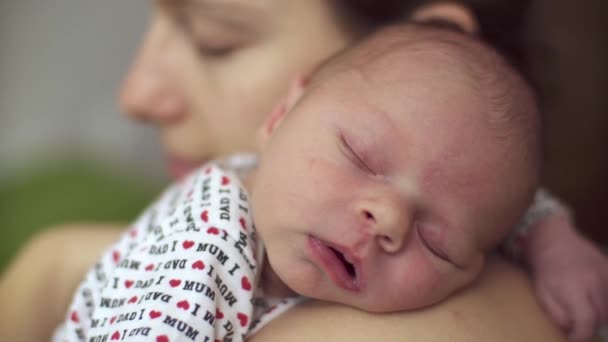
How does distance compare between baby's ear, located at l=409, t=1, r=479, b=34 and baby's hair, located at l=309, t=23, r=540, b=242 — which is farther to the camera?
baby's ear, located at l=409, t=1, r=479, b=34

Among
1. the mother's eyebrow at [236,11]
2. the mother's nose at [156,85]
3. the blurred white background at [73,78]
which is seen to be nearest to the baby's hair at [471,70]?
the mother's eyebrow at [236,11]

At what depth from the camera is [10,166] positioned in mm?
1911

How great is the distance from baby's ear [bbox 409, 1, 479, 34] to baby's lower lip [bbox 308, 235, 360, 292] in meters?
0.52

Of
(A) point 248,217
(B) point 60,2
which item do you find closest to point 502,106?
(A) point 248,217

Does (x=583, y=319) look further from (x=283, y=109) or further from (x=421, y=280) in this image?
(x=283, y=109)

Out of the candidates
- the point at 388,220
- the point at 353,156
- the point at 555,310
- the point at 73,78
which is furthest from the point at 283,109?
the point at 73,78

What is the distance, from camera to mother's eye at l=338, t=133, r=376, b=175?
88 centimetres

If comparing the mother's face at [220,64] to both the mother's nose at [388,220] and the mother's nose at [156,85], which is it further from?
the mother's nose at [388,220]

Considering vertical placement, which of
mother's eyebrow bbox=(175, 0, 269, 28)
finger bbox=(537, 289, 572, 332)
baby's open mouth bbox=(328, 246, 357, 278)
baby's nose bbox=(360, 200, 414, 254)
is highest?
mother's eyebrow bbox=(175, 0, 269, 28)

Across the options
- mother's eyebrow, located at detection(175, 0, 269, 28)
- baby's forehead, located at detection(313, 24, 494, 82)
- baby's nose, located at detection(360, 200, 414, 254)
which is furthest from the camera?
mother's eyebrow, located at detection(175, 0, 269, 28)

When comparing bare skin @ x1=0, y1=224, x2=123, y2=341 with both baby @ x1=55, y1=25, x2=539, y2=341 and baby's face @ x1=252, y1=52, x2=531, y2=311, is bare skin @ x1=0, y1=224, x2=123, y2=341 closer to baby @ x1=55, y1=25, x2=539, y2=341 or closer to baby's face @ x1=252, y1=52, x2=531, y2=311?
baby @ x1=55, y1=25, x2=539, y2=341

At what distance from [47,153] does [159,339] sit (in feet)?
4.52

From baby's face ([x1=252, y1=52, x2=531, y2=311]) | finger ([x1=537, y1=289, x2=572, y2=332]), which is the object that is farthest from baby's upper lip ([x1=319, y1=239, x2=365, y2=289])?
finger ([x1=537, y1=289, x2=572, y2=332])

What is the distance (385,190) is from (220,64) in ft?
1.70
